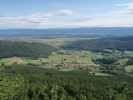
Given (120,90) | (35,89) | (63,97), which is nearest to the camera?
(63,97)

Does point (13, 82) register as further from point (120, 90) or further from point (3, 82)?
point (120, 90)

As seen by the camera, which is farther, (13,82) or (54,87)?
(13,82)

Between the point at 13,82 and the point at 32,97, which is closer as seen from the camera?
the point at 32,97

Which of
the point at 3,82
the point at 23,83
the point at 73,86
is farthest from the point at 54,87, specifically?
the point at 3,82

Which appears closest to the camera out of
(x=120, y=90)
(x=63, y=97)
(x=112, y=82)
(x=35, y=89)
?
(x=63, y=97)

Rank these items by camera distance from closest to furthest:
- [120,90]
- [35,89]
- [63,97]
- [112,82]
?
[63,97] < [35,89] < [120,90] < [112,82]

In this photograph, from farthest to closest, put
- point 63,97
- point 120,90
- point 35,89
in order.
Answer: point 120,90
point 35,89
point 63,97

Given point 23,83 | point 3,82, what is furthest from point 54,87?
point 3,82

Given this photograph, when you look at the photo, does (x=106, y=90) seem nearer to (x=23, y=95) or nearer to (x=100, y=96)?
(x=100, y=96)
